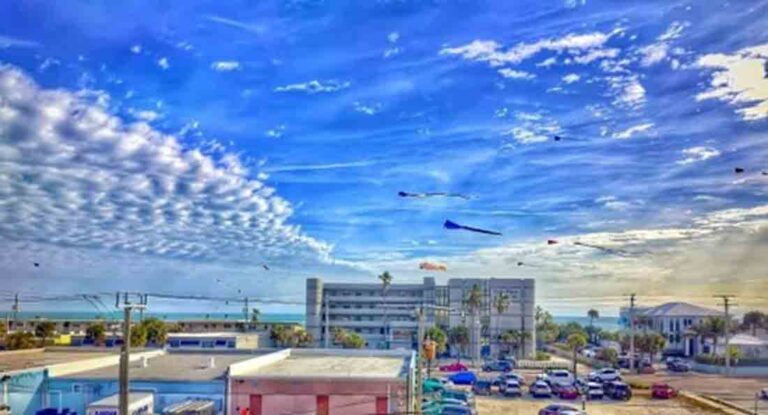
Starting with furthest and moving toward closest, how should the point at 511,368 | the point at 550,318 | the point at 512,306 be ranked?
the point at 550,318 < the point at 512,306 < the point at 511,368

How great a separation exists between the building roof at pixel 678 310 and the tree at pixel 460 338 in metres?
22.1

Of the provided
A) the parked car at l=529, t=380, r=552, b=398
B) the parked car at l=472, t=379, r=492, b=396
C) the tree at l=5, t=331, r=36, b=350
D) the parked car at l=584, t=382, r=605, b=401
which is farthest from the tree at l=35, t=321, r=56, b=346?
→ the parked car at l=584, t=382, r=605, b=401

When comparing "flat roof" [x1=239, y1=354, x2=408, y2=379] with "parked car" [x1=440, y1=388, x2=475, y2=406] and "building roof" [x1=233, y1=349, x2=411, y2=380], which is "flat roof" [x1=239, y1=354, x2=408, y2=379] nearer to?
→ "building roof" [x1=233, y1=349, x2=411, y2=380]

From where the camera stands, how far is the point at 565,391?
3859 cm

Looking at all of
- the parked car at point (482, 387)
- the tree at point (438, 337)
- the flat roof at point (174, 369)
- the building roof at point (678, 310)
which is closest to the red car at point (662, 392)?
the parked car at point (482, 387)

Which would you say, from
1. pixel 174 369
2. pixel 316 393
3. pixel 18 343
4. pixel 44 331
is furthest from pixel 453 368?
pixel 44 331

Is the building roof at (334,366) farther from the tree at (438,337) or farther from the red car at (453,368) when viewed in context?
the tree at (438,337)

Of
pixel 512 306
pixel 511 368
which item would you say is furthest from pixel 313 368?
pixel 512 306

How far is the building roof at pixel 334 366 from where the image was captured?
2450cm

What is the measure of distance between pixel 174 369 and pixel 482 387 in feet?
60.7

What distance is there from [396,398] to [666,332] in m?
62.4

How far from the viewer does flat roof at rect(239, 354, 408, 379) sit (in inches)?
963

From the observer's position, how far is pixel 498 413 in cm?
3266

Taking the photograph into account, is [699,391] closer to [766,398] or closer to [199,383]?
[766,398]
